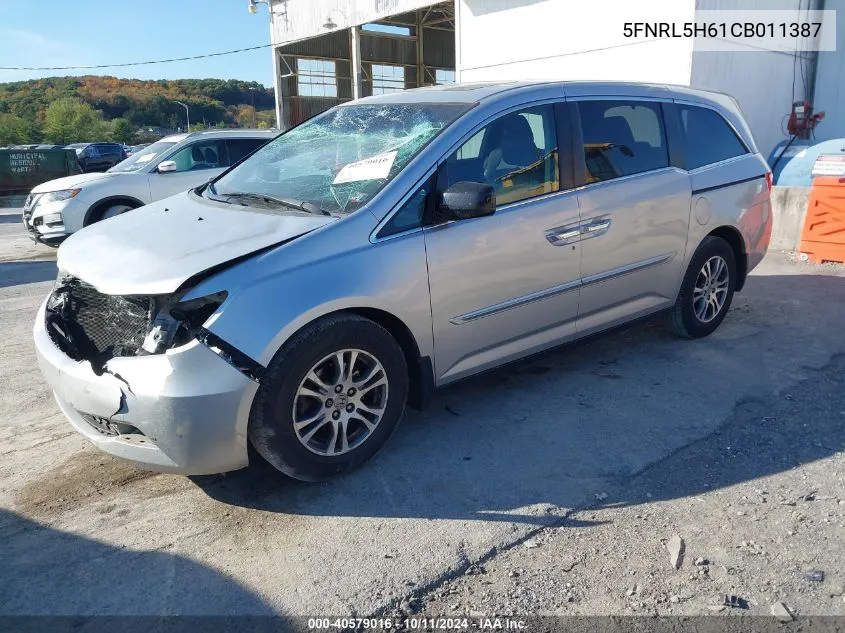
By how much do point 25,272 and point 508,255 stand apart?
754 cm

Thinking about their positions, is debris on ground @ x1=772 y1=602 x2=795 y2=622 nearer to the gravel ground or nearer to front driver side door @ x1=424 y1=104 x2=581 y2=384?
the gravel ground

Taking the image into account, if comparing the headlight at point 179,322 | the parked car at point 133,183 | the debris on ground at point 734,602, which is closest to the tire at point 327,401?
the headlight at point 179,322

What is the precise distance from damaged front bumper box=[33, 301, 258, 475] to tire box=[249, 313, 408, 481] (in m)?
0.11

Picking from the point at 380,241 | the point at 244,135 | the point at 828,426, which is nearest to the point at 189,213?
the point at 380,241

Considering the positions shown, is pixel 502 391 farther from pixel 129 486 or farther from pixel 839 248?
pixel 839 248

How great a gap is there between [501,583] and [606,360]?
2572 mm

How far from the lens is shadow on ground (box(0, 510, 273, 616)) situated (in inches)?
94.0

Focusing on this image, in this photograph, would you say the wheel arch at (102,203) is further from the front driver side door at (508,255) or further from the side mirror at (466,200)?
the side mirror at (466,200)

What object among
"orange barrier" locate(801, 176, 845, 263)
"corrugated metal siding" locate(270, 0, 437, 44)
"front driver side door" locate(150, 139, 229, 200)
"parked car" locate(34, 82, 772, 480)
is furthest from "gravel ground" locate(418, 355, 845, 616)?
"corrugated metal siding" locate(270, 0, 437, 44)

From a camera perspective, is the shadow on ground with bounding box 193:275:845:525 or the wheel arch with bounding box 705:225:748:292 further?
the wheel arch with bounding box 705:225:748:292

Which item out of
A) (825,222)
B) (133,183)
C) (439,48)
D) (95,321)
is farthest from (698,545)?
(439,48)

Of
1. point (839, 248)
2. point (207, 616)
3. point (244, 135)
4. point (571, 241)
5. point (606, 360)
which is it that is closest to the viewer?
point (207, 616)

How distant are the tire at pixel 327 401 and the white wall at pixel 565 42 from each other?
8.90 metres

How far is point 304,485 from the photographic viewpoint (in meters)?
3.16
